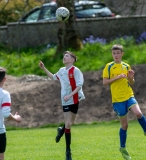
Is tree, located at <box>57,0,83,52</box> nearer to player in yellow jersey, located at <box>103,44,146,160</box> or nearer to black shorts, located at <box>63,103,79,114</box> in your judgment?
black shorts, located at <box>63,103,79,114</box>

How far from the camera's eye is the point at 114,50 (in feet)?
31.1

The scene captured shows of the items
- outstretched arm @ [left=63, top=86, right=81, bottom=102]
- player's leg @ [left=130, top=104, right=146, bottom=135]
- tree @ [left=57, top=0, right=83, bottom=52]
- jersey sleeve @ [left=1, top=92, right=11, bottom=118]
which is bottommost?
player's leg @ [left=130, top=104, right=146, bottom=135]

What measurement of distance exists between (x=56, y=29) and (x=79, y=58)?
262 cm

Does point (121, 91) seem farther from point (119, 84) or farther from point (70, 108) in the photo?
point (70, 108)

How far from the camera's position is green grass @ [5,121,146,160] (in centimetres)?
1020

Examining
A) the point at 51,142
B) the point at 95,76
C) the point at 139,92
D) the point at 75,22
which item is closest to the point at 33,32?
the point at 75,22

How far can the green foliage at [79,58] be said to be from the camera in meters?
21.6

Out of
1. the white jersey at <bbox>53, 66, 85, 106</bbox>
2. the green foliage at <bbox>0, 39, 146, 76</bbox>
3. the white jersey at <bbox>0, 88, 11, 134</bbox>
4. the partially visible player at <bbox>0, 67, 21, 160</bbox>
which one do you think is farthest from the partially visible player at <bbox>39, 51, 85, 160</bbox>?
the green foliage at <bbox>0, 39, 146, 76</bbox>

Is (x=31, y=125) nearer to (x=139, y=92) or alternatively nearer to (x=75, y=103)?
(x=139, y=92)

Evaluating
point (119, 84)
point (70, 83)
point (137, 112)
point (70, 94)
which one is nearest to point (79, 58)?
point (70, 83)

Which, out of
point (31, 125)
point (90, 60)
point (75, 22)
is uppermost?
point (75, 22)

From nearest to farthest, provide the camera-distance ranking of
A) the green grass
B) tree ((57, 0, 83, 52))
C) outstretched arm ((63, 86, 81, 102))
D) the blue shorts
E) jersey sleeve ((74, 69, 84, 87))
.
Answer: the blue shorts → outstretched arm ((63, 86, 81, 102)) → jersey sleeve ((74, 69, 84, 87)) → the green grass → tree ((57, 0, 83, 52))

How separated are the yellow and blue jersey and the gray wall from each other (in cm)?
1366

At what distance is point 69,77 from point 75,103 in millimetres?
463
